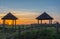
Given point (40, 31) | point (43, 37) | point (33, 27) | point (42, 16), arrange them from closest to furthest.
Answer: point (43, 37) < point (40, 31) < point (33, 27) < point (42, 16)

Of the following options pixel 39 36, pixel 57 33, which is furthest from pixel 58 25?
pixel 39 36

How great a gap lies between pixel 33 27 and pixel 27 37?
2769 mm

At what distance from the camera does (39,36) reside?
794 inches

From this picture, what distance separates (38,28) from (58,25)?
7.50 ft

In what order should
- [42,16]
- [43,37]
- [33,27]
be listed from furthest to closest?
1. [42,16]
2. [33,27]
3. [43,37]

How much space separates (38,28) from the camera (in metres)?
22.3

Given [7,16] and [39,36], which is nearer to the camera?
[39,36]

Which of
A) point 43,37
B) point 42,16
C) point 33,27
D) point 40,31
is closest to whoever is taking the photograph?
point 43,37

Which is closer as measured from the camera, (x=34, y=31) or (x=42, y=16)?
(x=34, y=31)

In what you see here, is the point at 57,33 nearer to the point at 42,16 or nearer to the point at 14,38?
the point at 14,38

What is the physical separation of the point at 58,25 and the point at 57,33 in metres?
0.70

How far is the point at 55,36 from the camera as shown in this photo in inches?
786

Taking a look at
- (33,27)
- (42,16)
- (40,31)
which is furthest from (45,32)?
(42,16)

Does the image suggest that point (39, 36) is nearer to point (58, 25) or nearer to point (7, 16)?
point (58, 25)
